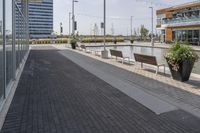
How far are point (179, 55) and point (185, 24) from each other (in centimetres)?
4276

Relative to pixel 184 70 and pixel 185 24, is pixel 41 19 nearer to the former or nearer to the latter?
pixel 185 24

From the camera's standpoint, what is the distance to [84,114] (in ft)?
21.9

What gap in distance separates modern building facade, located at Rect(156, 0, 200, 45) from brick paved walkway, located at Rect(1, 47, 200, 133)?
39.4m

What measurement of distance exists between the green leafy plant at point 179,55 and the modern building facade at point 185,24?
35.8 metres

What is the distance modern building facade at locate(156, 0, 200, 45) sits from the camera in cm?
4953

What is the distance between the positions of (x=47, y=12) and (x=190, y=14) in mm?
36666

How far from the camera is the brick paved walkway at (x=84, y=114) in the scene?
573 cm

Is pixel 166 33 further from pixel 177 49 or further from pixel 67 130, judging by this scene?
pixel 67 130

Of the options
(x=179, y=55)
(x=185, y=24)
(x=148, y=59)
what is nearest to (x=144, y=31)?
(x=185, y=24)

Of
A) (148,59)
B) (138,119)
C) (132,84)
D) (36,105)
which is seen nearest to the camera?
(138,119)

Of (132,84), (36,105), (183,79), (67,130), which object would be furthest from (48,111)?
(183,79)

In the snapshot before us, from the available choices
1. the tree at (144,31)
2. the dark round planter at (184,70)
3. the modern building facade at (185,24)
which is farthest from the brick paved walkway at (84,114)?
the tree at (144,31)

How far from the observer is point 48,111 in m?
6.90

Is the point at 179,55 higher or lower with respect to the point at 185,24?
lower
